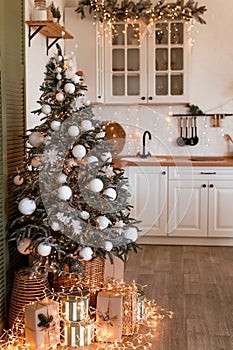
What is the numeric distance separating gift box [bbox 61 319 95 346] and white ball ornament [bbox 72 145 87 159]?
1.01 meters

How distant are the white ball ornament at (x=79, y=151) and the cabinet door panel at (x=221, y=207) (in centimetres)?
254

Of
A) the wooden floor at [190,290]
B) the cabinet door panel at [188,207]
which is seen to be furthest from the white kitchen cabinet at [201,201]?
the wooden floor at [190,290]

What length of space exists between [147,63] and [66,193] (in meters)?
2.96

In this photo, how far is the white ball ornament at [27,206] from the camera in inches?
135

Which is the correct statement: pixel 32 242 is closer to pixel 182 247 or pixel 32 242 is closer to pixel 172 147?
pixel 182 247

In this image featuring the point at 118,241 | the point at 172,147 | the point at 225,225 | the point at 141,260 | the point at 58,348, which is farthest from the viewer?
the point at 172,147

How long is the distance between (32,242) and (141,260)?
2.05 metres

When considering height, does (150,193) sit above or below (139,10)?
below

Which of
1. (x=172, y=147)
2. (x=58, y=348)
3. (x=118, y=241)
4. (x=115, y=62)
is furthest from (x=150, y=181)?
(x=58, y=348)

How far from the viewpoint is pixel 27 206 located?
11.3ft

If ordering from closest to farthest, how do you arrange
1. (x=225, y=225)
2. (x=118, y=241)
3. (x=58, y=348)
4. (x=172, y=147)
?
(x=58, y=348), (x=118, y=241), (x=225, y=225), (x=172, y=147)

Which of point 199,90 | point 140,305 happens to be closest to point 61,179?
point 140,305

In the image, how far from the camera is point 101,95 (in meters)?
5.96

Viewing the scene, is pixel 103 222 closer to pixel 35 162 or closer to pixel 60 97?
pixel 35 162
